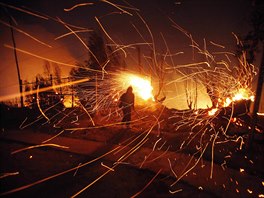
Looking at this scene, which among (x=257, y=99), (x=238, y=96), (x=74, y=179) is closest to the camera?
(x=74, y=179)

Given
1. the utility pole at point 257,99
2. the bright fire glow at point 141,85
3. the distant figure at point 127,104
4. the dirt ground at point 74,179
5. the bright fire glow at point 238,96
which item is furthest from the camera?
the bright fire glow at point 141,85

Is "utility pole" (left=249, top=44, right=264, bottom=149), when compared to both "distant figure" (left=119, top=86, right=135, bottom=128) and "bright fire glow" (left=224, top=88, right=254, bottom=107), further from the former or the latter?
"distant figure" (left=119, top=86, right=135, bottom=128)

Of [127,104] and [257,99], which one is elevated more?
[257,99]

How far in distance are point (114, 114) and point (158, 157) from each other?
20.2ft

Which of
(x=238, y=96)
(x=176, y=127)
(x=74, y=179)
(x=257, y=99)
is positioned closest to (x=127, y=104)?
(x=176, y=127)

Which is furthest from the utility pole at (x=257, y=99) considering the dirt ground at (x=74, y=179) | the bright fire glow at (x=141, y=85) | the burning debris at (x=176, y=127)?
the bright fire glow at (x=141, y=85)

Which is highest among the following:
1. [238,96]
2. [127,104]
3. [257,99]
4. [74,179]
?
[257,99]

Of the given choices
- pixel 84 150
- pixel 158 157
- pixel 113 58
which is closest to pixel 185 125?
pixel 158 157

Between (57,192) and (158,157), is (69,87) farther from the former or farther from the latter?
(57,192)

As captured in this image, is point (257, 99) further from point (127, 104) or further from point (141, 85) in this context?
point (141, 85)

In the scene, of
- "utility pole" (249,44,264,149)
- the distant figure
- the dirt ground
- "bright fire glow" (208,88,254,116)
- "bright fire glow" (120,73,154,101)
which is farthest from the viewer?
"bright fire glow" (120,73,154,101)

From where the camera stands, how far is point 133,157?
6598 millimetres

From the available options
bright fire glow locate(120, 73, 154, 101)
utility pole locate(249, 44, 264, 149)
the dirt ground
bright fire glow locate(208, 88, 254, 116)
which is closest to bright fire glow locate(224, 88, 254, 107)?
bright fire glow locate(208, 88, 254, 116)

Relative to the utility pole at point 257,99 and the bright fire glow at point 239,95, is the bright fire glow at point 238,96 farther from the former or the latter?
the utility pole at point 257,99
